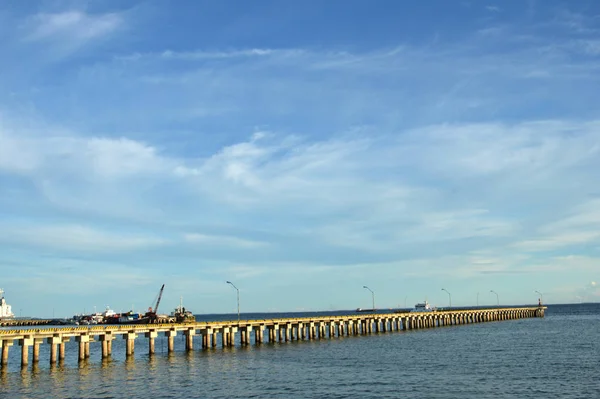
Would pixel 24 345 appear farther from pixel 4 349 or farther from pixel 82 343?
pixel 82 343

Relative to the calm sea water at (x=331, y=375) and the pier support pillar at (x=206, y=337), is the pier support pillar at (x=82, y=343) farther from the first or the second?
the pier support pillar at (x=206, y=337)

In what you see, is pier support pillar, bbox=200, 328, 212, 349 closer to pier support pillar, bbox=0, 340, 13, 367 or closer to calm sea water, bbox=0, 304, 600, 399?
calm sea water, bbox=0, 304, 600, 399

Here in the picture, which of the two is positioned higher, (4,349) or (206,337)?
(4,349)

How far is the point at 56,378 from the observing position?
187 feet

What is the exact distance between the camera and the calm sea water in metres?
46.9

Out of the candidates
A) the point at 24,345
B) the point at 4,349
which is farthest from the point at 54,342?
the point at 4,349

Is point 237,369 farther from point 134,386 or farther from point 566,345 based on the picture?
point 566,345

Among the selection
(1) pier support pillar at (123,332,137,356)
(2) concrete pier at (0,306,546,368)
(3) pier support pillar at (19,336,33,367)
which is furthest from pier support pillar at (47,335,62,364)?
(1) pier support pillar at (123,332,137,356)

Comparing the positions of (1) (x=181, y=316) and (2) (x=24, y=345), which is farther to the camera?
(1) (x=181, y=316)

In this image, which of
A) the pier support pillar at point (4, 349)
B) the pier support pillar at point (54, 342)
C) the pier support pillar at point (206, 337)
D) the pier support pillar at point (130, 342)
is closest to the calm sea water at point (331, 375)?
the pier support pillar at point (4, 349)

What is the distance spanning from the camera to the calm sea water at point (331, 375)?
46938mm

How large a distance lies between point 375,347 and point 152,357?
31.1 metres

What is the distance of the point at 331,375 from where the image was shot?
5569cm

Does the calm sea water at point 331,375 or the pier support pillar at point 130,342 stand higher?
the pier support pillar at point 130,342
